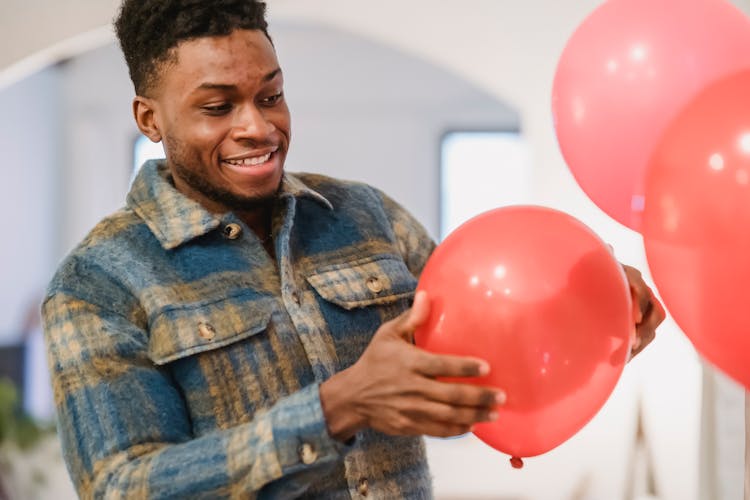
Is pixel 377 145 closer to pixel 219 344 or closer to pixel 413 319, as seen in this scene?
pixel 219 344

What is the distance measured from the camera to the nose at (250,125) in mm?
1309

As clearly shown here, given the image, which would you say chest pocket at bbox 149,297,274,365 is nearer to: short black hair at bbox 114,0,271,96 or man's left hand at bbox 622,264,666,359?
short black hair at bbox 114,0,271,96

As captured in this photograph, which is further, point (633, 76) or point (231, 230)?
point (231, 230)

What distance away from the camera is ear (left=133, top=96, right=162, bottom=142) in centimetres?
141

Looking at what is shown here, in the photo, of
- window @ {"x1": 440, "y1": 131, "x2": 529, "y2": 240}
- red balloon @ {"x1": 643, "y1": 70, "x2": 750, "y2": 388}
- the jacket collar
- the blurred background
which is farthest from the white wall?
red balloon @ {"x1": 643, "y1": 70, "x2": 750, "y2": 388}

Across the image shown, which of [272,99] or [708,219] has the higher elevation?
[272,99]

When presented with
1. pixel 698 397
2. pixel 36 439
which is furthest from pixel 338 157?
pixel 698 397

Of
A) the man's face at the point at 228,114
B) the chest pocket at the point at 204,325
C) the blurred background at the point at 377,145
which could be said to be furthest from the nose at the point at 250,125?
the blurred background at the point at 377,145

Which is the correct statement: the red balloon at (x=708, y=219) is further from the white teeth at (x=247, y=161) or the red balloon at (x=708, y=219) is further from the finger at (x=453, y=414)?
the white teeth at (x=247, y=161)

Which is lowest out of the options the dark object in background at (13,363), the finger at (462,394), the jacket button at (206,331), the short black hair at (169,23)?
the dark object in background at (13,363)

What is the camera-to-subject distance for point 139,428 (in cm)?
122

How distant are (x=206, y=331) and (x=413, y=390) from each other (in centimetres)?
37

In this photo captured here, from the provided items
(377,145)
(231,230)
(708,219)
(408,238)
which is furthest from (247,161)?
(377,145)

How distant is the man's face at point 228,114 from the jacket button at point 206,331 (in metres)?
0.18
